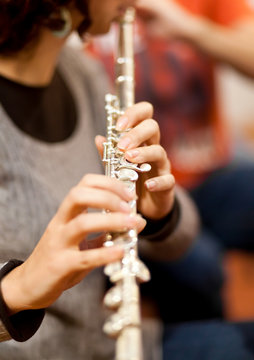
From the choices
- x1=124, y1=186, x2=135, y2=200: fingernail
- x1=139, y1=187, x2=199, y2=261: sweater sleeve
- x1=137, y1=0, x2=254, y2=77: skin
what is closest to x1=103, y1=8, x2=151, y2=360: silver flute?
x1=124, y1=186, x2=135, y2=200: fingernail

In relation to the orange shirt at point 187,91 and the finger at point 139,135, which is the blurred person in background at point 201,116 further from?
the finger at point 139,135

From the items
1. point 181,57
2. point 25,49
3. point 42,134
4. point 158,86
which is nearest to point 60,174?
point 42,134

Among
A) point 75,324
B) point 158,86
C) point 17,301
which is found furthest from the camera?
point 158,86

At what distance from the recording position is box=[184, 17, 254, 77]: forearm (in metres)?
1.10

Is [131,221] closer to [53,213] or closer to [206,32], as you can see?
[53,213]

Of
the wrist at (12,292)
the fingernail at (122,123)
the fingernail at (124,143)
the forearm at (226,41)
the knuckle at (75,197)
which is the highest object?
the forearm at (226,41)

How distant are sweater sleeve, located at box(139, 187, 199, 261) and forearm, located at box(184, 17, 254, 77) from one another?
54 cm

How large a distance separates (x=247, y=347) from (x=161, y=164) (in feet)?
1.25

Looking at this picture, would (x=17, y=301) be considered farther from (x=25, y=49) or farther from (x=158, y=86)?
(x=158, y=86)

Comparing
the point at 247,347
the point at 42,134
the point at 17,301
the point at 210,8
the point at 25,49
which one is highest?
the point at 210,8

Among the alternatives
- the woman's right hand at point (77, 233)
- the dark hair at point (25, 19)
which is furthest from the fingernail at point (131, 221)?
the dark hair at point (25, 19)

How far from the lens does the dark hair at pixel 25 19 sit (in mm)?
589

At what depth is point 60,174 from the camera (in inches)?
24.7

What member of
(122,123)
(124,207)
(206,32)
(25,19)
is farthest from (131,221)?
(206,32)
